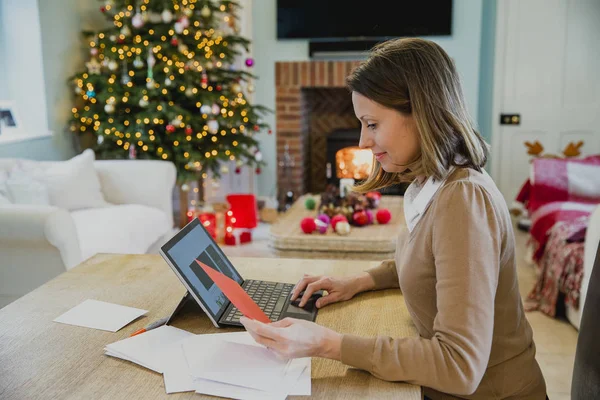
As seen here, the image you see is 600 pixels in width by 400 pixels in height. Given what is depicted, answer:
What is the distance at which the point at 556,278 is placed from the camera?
9.43ft

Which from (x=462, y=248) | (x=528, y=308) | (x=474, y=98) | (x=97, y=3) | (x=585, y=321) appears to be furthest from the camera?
(x=474, y=98)

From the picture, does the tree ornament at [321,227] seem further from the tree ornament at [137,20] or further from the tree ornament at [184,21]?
the tree ornament at [137,20]

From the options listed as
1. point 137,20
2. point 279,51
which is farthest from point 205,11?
point 279,51

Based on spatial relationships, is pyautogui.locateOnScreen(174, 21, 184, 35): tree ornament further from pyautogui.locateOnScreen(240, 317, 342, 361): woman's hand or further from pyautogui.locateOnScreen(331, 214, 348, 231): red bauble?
pyautogui.locateOnScreen(240, 317, 342, 361): woman's hand

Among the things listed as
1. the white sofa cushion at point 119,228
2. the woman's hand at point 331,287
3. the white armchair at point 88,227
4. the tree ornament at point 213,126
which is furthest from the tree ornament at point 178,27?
the woman's hand at point 331,287

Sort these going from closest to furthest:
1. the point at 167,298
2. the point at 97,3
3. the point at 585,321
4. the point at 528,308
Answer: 1. the point at 585,321
2. the point at 167,298
3. the point at 528,308
4. the point at 97,3

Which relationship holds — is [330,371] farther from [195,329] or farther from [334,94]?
[334,94]

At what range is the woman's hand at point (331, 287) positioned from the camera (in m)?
1.29

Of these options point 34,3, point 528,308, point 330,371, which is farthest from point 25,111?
point 330,371

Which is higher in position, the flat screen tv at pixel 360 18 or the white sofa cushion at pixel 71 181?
the flat screen tv at pixel 360 18

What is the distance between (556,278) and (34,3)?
3.40 metres

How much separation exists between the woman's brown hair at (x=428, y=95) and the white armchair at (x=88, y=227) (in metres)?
1.75

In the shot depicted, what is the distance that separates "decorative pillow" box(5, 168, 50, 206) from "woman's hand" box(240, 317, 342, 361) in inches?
91.4

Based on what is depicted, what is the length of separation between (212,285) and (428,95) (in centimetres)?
52
